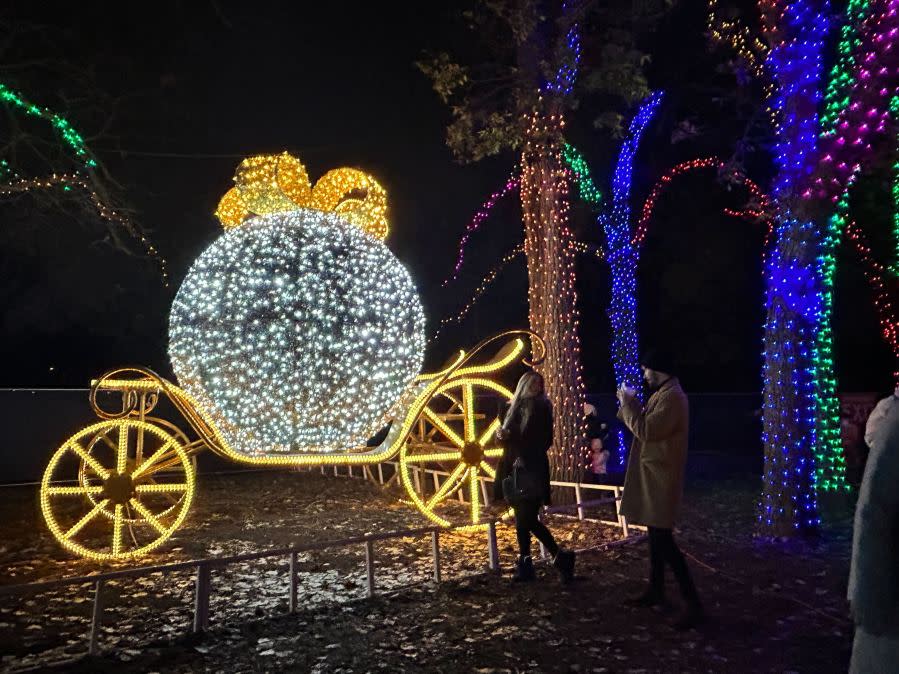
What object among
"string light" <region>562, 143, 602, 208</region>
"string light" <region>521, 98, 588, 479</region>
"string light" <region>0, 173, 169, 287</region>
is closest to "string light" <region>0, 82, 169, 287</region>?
"string light" <region>0, 173, 169, 287</region>

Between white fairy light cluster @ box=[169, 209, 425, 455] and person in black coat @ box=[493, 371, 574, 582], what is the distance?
4.62 feet

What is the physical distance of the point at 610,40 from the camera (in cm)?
951

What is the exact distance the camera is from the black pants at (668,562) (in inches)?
183

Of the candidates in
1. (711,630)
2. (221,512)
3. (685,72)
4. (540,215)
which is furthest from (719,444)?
(711,630)

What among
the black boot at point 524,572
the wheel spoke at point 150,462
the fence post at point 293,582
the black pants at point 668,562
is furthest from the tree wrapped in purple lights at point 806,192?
the wheel spoke at point 150,462

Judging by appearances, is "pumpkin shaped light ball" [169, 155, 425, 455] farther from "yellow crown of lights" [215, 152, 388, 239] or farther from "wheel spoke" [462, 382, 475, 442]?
"wheel spoke" [462, 382, 475, 442]

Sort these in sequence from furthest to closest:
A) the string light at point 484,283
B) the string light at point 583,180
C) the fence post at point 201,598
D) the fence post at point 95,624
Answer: the string light at point 583,180, the string light at point 484,283, the fence post at point 201,598, the fence post at point 95,624

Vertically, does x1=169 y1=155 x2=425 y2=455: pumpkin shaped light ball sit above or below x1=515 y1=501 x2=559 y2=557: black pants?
above

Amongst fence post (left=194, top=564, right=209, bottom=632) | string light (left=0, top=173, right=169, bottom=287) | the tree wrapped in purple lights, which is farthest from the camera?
string light (left=0, top=173, right=169, bottom=287)

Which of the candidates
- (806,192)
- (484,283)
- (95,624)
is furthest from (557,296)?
(95,624)

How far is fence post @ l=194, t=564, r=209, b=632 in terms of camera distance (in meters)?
4.38

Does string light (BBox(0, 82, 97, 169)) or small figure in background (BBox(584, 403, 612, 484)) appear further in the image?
small figure in background (BBox(584, 403, 612, 484))

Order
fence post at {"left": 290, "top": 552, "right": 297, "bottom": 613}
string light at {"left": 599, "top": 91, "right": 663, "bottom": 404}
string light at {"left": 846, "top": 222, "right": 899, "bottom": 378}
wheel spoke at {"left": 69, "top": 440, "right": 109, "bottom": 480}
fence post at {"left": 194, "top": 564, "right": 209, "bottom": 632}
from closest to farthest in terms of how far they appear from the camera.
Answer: fence post at {"left": 194, "top": 564, "right": 209, "bottom": 632}
fence post at {"left": 290, "top": 552, "right": 297, "bottom": 613}
wheel spoke at {"left": 69, "top": 440, "right": 109, "bottom": 480}
string light at {"left": 846, "top": 222, "right": 899, "bottom": 378}
string light at {"left": 599, "top": 91, "right": 663, "bottom": 404}

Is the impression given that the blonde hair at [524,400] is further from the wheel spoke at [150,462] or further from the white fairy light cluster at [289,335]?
the wheel spoke at [150,462]
